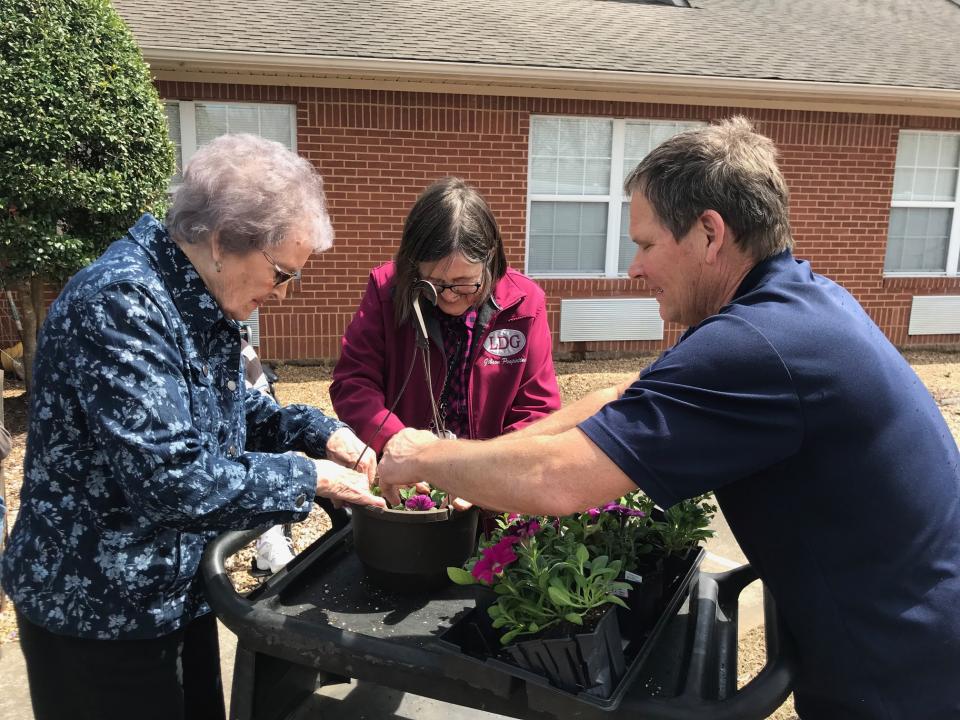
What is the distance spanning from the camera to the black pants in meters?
1.72

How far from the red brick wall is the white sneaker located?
4.31 meters

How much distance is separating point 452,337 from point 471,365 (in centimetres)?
11

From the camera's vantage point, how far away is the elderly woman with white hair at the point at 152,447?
4.91ft

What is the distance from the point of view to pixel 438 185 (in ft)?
8.31

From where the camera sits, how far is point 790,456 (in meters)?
1.36

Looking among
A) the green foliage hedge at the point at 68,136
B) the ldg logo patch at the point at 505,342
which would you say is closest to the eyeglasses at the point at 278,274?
the ldg logo patch at the point at 505,342

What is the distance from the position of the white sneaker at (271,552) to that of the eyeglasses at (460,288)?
6.43ft

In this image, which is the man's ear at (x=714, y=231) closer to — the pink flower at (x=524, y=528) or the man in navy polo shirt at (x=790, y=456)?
the man in navy polo shirt at (x=790, y=456)

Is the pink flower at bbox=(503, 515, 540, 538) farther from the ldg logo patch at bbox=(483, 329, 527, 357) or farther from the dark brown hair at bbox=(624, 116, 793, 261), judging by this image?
the ldg logo patch at bbox=(483, 329, 527, 357)

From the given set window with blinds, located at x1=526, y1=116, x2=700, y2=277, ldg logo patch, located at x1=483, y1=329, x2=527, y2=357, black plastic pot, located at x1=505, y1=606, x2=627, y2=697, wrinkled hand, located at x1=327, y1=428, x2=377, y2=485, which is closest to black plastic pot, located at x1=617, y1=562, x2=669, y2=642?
black plastic pot, located at x1=505, y1=606, x2=627, y2=697

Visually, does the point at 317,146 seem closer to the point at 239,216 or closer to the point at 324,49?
the point at 324,49

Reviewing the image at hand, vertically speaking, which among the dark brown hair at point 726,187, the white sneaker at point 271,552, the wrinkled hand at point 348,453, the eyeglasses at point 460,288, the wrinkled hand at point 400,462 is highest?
the dark brown hair at point 726,187

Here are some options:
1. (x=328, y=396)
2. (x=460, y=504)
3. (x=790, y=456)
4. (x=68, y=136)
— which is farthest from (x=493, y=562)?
(x=328, y=396)

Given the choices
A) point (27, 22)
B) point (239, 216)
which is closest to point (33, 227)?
point (27, 22)
